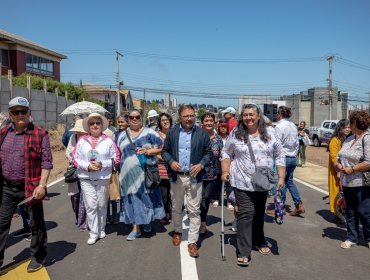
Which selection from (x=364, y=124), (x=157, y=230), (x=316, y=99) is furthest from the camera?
(x=316, y=99)

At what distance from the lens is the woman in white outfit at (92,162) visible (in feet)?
16.3

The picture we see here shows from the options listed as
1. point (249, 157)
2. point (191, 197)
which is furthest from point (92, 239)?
point (249, 157)

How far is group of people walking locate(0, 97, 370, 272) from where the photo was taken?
158 inches

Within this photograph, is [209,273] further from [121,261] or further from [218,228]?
[218,228]

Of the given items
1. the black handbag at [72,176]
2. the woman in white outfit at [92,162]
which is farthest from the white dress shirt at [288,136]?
the black handbag at [72,176]

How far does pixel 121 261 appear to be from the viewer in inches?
173

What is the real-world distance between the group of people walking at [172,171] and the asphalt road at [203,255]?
175 mm

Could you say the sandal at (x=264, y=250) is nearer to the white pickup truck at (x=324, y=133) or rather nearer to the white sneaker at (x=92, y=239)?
the white sneaker at (x=92, y=239)

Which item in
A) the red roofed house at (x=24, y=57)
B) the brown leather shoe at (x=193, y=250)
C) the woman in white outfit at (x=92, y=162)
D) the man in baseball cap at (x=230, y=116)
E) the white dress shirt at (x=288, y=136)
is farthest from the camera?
the red roofed house at (x=24, y=57)

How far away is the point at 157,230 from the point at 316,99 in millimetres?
61512

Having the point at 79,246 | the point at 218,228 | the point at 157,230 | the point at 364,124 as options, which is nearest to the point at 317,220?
the point at 218,228

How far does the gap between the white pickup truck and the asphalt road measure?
773 inches

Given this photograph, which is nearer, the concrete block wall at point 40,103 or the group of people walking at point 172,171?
the group of people walking at point 172,171

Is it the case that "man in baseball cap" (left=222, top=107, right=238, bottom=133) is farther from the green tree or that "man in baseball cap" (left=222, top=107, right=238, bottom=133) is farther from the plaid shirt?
the green tree
